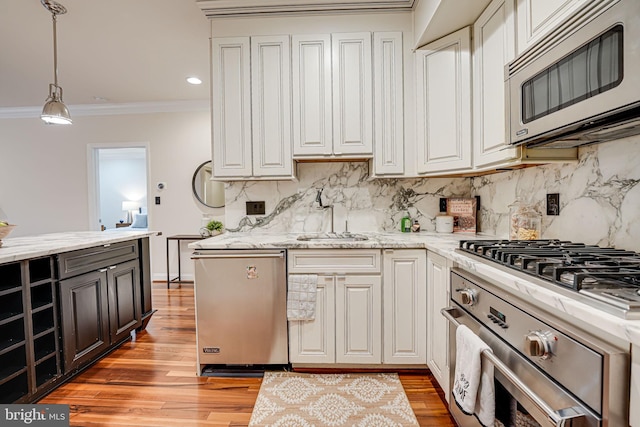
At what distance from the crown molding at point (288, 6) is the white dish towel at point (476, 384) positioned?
225cm

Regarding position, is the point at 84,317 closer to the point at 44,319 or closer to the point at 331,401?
the point at 44,319

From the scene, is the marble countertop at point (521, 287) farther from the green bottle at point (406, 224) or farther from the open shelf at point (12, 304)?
the open shelf at point (12, 304)

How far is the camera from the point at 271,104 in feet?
7.71

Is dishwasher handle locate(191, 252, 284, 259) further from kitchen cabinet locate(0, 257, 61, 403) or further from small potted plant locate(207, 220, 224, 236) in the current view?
small potted plant locate(207, 220, 224, 236)

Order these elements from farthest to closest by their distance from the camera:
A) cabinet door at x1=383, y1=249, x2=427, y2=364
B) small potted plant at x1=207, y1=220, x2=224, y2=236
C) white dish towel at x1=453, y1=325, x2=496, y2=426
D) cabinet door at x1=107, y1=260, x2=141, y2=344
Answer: small potted plant at x1=207, y1=220, x2=224, y2=236 → cabinet door at x1=107, y1=260, x2=141, y2=344 → cabinet door at x1=383, y1=249, x2=427, y2=364 → white dish towel at x1=453, y1=325, x2=496, y2=426

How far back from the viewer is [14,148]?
4820 millimetres

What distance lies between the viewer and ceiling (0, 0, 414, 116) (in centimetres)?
232

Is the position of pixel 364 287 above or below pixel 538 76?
below

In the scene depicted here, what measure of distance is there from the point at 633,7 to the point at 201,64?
3412 millimetres

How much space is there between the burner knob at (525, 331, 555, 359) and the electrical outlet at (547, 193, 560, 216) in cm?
103

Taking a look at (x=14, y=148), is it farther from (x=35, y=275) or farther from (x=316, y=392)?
(x=316, y=392)

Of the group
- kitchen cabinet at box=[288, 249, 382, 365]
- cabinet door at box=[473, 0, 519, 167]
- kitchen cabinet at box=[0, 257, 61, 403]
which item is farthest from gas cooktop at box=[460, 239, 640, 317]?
kitchen cabinet at box=[0, 257, 61, 403]

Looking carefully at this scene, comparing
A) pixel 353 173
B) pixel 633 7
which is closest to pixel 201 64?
pixel 353 173

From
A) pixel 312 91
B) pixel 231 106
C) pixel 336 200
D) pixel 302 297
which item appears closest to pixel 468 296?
pixel 302 297
